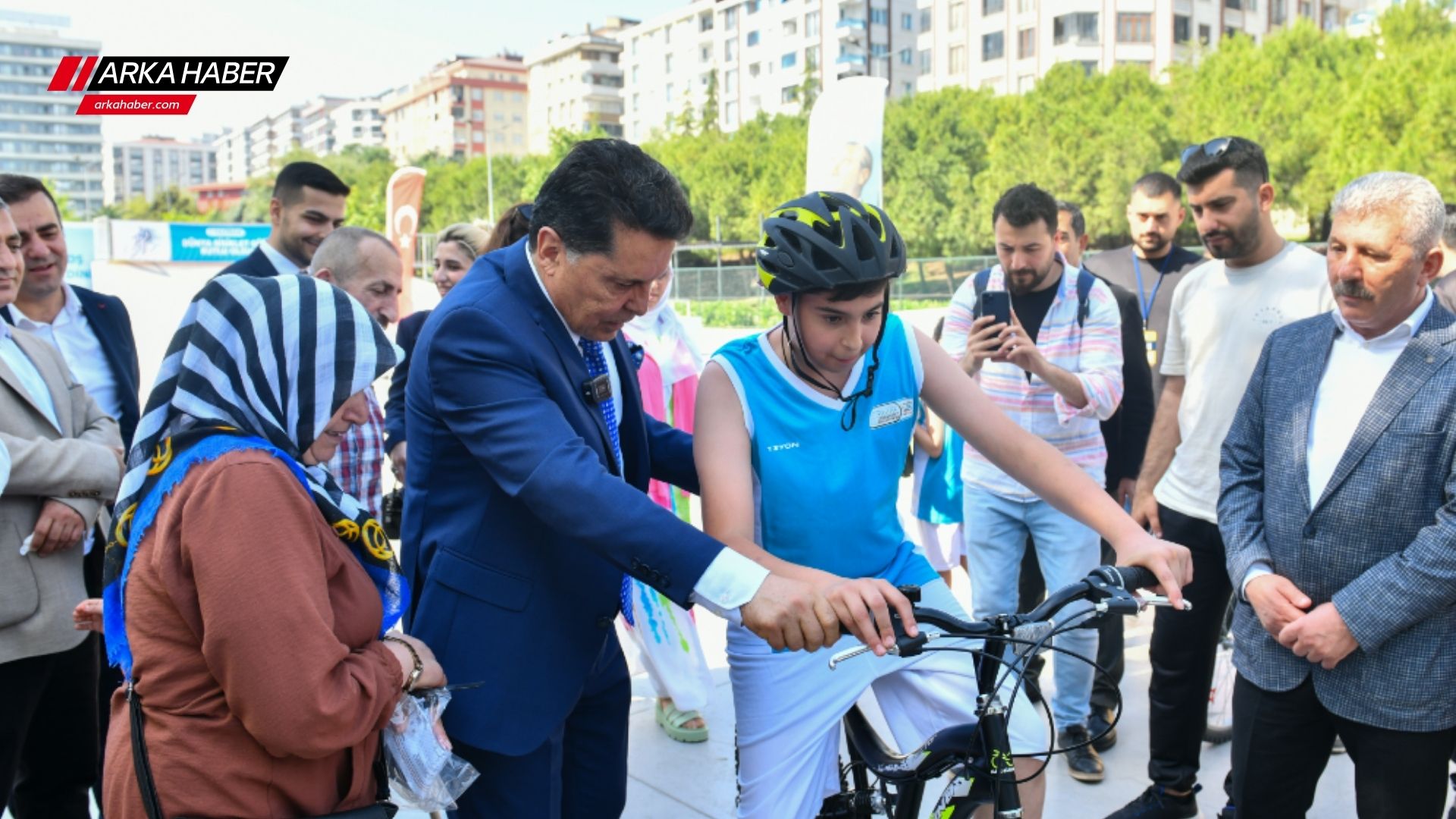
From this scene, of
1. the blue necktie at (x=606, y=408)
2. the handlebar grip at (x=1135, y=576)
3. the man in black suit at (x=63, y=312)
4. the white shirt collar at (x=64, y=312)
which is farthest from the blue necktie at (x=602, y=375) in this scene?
the white shirt collar at (x=64, y=312)

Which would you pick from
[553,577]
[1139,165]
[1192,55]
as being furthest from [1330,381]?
[1192,55]

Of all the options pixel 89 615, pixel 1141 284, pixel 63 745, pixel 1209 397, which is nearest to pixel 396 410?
pixel 63 745

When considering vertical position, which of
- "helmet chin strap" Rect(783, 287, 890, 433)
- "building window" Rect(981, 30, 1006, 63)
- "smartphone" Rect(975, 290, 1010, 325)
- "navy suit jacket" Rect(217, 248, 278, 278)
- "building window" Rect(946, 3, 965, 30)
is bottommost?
"helmet chin strap" Rect(783, 287, 890, 433)

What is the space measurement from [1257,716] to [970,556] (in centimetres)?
165

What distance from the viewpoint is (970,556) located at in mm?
4570

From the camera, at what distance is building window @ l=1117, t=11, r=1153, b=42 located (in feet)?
219

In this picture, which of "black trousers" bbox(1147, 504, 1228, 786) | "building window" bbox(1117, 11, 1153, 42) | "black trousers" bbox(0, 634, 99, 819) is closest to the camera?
"black trousers" bbox(0, 634, 99, 819)

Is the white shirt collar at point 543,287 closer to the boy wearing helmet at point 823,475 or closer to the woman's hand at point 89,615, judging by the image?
the boy wearing helmet at point 823,475

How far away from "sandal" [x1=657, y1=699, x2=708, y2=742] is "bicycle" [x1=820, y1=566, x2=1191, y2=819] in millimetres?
2296

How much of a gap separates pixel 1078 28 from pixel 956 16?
362 inches

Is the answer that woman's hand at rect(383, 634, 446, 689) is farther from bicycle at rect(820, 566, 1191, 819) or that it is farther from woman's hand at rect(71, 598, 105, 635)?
bicycle at rect(820, 566, 1191, 819)

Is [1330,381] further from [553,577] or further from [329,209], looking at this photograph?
[329,209]

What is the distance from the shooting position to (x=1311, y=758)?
296cm

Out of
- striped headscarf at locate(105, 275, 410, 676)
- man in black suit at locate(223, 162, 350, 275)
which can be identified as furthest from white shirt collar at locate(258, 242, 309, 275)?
striped headscarf at locate(105, 275, 410, 676)
